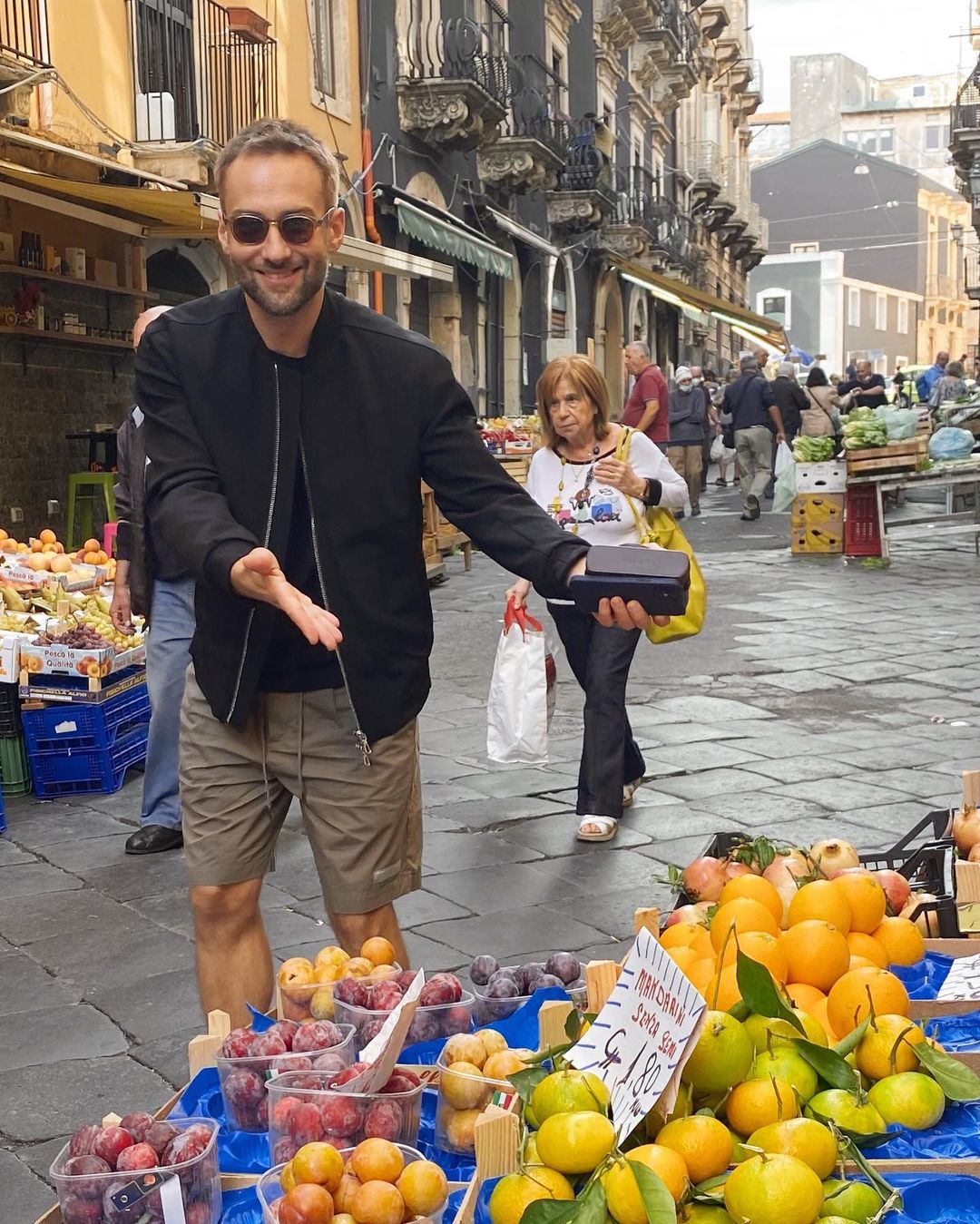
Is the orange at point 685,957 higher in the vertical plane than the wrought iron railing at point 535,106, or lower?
lower

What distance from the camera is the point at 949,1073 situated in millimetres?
2057

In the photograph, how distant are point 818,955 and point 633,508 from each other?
9.17ft

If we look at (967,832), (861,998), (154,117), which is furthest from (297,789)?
(154,117)

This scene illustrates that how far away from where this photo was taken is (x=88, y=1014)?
362 cm

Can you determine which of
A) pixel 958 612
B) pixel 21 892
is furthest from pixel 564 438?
pixel 958 612

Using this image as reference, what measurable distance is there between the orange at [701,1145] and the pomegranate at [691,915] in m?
0.73

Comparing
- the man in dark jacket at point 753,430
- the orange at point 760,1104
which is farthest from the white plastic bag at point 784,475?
the orange at point 760,1104

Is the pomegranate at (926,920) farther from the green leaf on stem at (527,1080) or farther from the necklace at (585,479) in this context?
the necklace at (585,479)

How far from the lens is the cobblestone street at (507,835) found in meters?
3.47

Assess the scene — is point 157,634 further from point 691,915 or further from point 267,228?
point 691,915

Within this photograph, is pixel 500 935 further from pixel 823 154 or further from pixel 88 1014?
pixel 823 154

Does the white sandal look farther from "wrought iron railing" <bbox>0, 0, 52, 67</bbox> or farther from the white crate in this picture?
the white crate

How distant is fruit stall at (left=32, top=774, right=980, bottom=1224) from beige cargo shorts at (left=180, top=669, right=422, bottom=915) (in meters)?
0.27

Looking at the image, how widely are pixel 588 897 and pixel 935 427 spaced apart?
14.4 m
